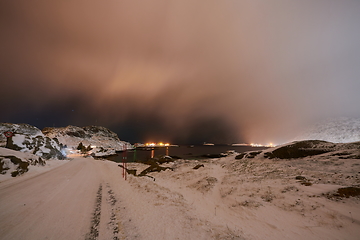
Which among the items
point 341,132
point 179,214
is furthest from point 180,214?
point 341,132

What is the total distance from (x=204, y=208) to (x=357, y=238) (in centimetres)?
645

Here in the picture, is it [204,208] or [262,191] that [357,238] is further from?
[204,208]

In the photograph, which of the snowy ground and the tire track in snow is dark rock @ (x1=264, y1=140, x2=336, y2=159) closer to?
the snowy ground

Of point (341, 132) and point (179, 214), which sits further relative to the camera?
point (341, 132)

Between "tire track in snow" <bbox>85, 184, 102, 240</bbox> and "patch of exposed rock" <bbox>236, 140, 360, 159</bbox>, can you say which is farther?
"patch of exposed rock" <bbox>236, 140, 360, 159</bbox>

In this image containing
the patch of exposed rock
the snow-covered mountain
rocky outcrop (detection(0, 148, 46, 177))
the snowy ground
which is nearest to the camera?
the snowy ground

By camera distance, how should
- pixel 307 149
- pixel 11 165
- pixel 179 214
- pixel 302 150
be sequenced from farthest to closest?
1. pixel 302 150
2. pixel 307 149
3. pixel 11 165
4. pixel 179 214

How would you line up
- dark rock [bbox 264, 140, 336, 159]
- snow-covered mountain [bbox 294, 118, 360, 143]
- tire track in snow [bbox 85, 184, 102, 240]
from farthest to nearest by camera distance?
1. snow-covered mountain [bbox 294, 118, 360, 143]
2. dark rock [bbox 264, 140, 336, 159]
3. tire track in snow [bbox 85, 184, 102, 240]

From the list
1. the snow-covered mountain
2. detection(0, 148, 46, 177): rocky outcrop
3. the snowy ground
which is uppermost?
the snow-covered mountain

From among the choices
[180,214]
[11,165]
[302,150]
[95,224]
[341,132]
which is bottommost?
[180,214]

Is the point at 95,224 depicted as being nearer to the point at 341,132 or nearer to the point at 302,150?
the point at 302,150

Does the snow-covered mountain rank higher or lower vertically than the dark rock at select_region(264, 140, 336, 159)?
higher

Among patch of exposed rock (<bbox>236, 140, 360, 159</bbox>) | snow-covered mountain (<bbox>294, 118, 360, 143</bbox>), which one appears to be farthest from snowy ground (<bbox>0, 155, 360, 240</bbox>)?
snow-covered mountain (<bbox>294, 118, 360, 143</bbox>)

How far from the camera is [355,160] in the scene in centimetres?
1260
